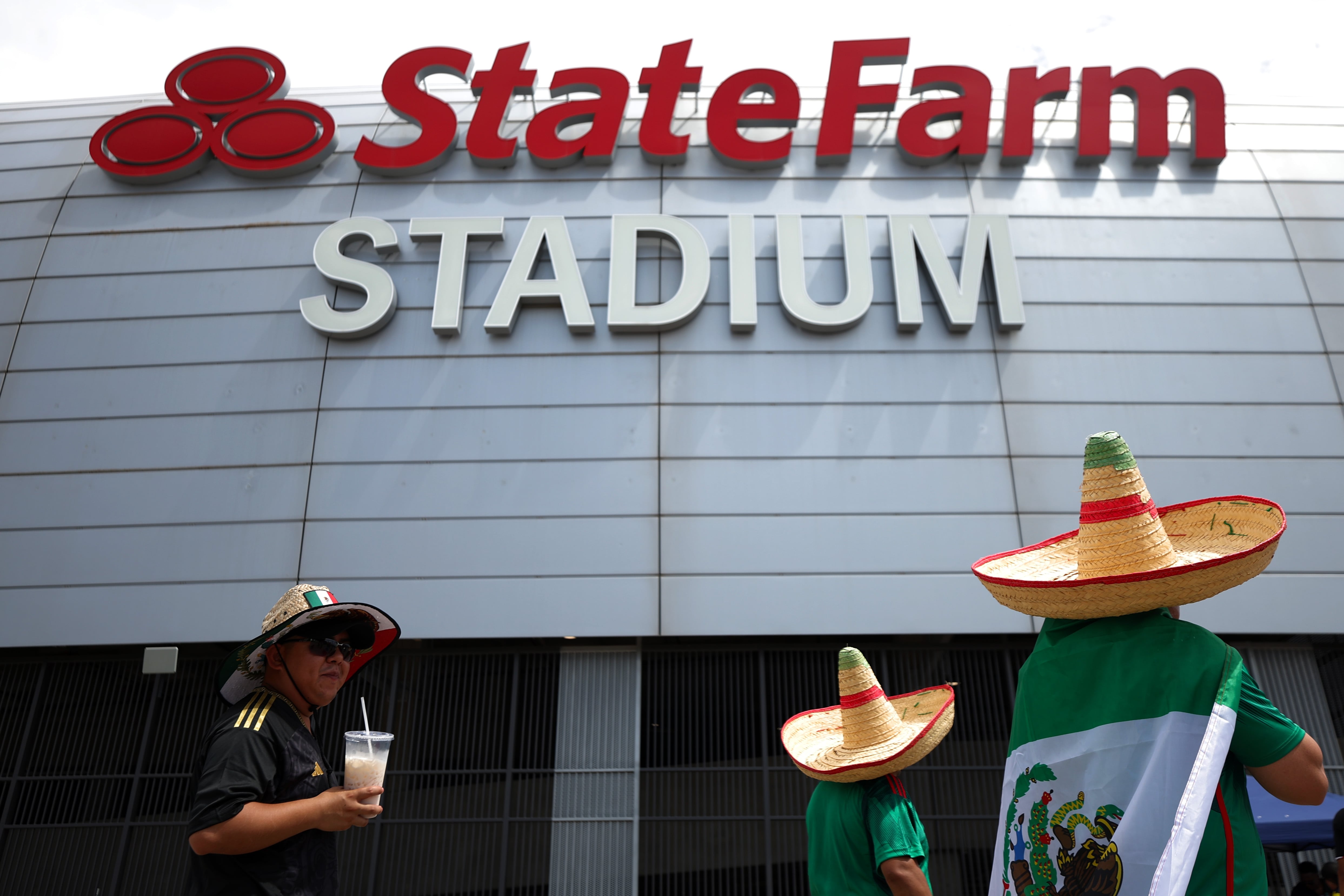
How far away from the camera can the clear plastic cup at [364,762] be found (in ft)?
7.94

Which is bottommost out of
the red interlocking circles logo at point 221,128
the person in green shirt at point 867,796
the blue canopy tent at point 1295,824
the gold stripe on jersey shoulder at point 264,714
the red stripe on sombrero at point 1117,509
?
the blue canopy tent at point 1295,824

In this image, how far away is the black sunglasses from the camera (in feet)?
9.02

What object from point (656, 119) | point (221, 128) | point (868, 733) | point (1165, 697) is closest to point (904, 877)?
point (868, 733)

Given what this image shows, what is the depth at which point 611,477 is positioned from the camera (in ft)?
31.0

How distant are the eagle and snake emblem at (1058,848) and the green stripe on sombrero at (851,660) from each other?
1.56m

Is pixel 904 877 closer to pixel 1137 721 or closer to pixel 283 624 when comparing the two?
pixel 1137 721

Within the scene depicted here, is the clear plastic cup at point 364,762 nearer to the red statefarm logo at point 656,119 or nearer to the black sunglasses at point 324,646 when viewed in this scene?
the black sunglasses at point 324,646

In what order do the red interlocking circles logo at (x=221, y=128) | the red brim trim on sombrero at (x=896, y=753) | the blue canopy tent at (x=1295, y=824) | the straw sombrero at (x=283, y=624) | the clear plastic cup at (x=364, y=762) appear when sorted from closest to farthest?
the clear plastic cup at (x=364, y=762)
the straw sombrero at (x=283, y=624)
the red brim trim on sombrero at (x=896, y=753)
the blue canopy tent at (x=1295, y=824)
the red interlocking circles logo at (x=221, y=128)

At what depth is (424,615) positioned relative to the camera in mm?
8977

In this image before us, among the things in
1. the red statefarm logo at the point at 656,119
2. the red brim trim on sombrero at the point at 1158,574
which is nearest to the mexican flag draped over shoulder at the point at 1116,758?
the red brim trim on sombrero at the point at 1158,574

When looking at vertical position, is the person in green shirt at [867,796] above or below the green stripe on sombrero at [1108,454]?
below

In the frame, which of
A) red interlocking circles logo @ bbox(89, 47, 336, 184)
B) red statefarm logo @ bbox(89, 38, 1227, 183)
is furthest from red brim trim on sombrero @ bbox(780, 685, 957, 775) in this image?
red interlocking circles logo @ bbox(89, 47, 336, 184)

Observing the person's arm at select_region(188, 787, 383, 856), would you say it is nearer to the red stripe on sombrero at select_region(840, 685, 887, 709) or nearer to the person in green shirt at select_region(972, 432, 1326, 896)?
the person in green shirt at select_region(972, 432, 1326, 896)

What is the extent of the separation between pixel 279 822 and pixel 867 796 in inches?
86.4
